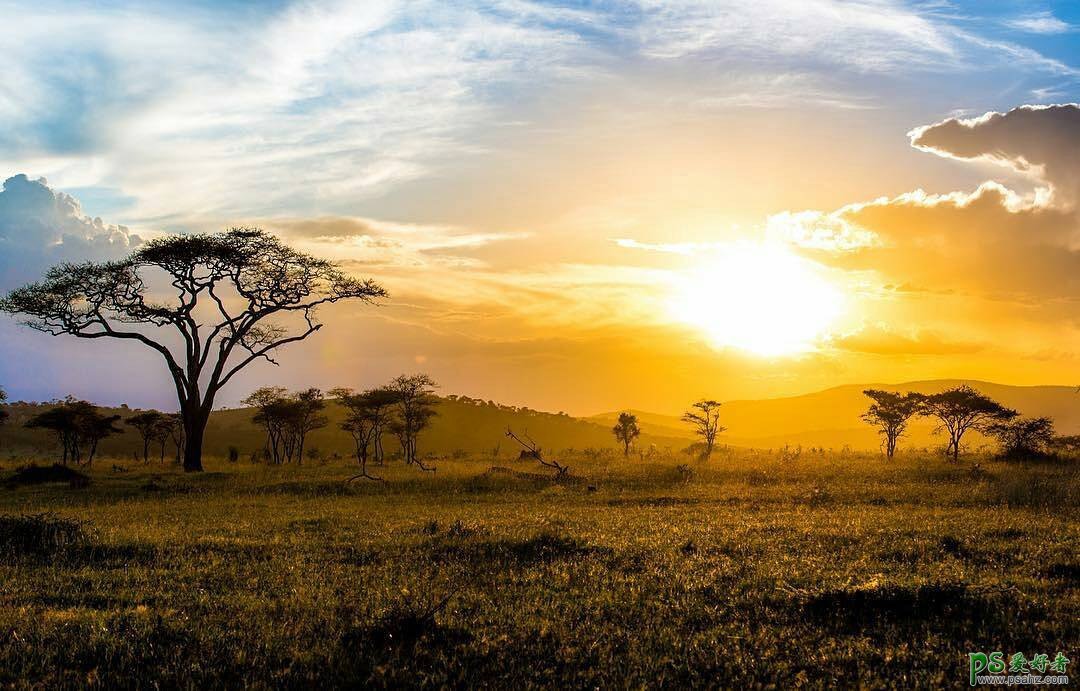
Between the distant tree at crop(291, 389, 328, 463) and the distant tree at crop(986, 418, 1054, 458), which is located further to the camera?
the distant tree at crop(291, 389, 328, 463)

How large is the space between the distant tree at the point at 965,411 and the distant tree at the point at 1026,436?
109 inches

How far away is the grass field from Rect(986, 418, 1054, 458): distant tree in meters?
25.4

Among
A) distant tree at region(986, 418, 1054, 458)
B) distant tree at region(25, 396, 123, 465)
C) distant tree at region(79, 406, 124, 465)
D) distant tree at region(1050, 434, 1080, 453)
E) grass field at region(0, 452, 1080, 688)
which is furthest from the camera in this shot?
distant tree at region(79, 406, 124, 465)

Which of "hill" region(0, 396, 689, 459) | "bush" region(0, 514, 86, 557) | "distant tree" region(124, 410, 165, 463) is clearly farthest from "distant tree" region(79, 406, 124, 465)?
"bush" region(0, 514, 86, 557)

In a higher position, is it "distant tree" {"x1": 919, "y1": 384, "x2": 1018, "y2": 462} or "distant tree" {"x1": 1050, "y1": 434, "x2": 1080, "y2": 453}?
"distant tree" {"x1": 919, "y1": 384, "x2": 1018, "y2": 462}

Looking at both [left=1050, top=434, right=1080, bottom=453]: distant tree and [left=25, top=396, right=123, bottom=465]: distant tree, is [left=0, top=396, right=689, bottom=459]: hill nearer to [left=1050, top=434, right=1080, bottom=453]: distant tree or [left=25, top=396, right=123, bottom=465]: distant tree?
[left=25, top=396, right=123, bottom=465]: distant tree

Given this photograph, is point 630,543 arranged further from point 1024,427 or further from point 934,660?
point 1024,427

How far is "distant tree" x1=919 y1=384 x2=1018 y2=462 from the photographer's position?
5241cm

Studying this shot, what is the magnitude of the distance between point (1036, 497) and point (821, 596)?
20095 millimetres

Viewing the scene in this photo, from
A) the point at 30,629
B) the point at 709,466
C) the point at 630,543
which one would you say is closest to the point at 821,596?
the point at 630,543

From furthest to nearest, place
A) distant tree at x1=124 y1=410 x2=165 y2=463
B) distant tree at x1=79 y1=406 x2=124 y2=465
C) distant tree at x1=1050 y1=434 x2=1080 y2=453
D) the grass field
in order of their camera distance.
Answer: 1. distant tree at x1=124 y1=410 x2=165 y2=463
2. distant tree at x1=79 y1=406 x2=124 y2=465
3. distant tree at x1=1050 y1=434 x2=1080 y2=453
4. the grass field

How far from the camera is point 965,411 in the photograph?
53312mm

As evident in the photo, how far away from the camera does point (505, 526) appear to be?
18.7 metres

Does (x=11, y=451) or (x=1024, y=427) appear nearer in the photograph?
(x=1024, y=427)
